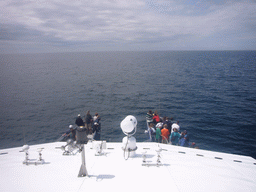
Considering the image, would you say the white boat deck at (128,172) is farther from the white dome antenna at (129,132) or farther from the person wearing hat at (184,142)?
the person wearing hat at (184,142)

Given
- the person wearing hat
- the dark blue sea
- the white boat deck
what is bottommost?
the dark blue sea

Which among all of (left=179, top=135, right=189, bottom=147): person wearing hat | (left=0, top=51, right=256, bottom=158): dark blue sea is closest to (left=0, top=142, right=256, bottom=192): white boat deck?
(left=179, top=135, right=189, bottom=147): person wearing hat

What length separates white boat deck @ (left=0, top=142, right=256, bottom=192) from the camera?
5805 mm

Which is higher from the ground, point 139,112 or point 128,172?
point 128,172

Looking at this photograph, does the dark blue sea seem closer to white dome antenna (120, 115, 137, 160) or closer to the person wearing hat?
the person wearing hat

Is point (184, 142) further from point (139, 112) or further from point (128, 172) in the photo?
point (139, 112)

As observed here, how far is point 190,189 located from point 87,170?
3.91 meters

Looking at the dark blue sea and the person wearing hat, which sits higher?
the person wearing hat

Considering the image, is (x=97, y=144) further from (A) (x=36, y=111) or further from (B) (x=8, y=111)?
(B) (x=8, y=111)

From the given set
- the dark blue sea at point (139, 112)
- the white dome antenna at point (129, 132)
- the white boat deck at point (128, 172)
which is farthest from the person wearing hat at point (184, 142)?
the dark blue sea at point (139, 112)

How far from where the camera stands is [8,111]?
30891 mm

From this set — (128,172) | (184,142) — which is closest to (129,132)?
(128,172)

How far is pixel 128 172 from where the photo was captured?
6566 mm

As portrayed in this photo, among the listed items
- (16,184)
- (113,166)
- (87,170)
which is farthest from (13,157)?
(113,166)
